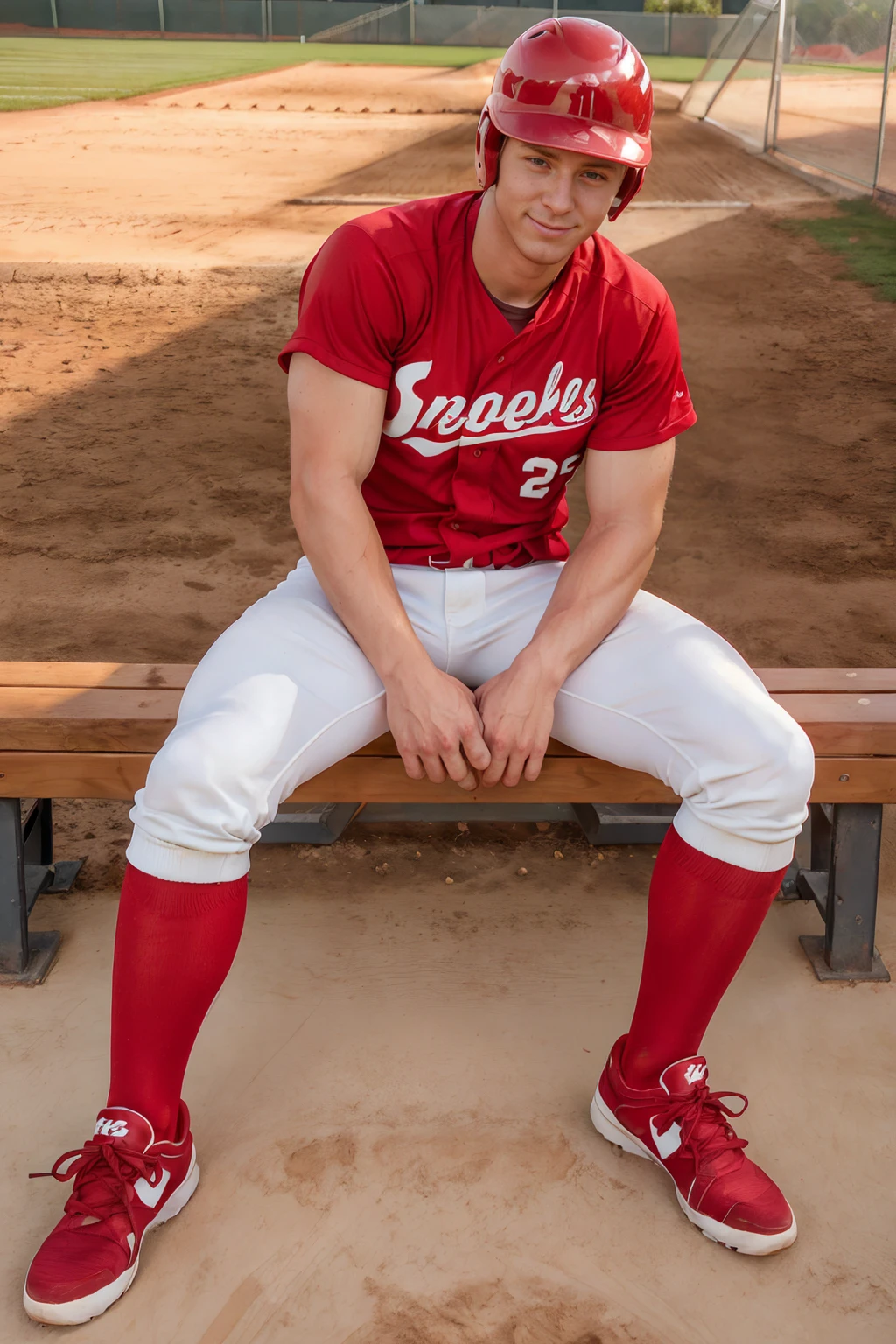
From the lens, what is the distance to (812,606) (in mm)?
3535

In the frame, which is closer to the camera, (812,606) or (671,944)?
(671,944)

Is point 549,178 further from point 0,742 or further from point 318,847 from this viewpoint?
point 318,847

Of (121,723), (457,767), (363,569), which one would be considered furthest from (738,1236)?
(121,723)

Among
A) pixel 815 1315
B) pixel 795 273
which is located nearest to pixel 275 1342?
pixel 815 1315

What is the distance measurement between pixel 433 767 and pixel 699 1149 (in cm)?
62

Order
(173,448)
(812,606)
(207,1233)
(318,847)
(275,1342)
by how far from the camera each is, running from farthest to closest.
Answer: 1. (173,448)
2. (812,606)
3. (318,847)
4. (207,1233)
5. (275,1342)

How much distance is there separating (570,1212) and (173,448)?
3.61 meters

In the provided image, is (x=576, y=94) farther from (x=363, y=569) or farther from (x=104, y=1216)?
(x=104, y=1216)

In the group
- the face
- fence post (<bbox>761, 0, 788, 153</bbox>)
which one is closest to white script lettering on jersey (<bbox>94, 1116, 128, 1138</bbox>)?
the face

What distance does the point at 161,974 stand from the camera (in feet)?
4.96

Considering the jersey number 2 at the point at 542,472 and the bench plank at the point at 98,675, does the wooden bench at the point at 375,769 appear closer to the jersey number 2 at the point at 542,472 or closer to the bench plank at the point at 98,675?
the bench plank at the point at 98,675

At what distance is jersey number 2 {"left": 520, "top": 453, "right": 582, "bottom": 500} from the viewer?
6.05 feet

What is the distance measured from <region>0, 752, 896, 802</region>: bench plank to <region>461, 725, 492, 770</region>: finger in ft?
0.51

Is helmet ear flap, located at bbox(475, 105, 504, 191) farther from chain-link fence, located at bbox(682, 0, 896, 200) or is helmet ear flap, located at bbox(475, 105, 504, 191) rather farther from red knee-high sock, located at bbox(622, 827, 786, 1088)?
chain-link fence, located at bbox(682, 0, 896, 200)
